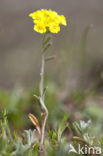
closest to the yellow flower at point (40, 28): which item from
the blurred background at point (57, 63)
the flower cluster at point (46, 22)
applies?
the flower cluster at point (46, 22)

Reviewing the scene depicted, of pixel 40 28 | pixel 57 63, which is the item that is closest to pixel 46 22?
pixel 40 28

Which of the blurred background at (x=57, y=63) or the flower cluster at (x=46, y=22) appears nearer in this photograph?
the flower cluster at (x=46, y=22)

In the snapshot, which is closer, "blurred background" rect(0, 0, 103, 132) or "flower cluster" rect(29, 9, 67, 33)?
"flower cluster" rect(29, 9, 67, 33)

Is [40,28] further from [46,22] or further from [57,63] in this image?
[57,63]

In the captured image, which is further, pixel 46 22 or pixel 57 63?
pixel 57 63

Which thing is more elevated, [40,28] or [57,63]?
[57,63]

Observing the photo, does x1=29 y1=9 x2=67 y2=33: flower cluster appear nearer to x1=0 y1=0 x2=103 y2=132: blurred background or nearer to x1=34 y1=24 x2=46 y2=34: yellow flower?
x1=34 y1=24 x2=46 y2=34: yellow flower

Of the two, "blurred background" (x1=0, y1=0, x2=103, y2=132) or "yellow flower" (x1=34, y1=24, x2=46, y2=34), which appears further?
"blurred background" (x1=0, y1=0, x2=103, y2=132)

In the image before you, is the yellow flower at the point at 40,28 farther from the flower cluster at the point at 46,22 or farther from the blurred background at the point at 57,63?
the blurred background at the point at 57,63

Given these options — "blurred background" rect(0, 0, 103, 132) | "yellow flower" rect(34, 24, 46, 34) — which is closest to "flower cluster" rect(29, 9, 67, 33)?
"yellow flower" rect(34, 24, 46, 34)
